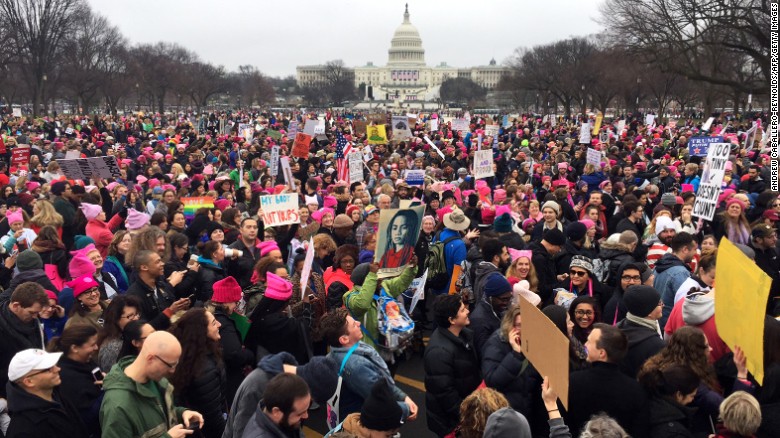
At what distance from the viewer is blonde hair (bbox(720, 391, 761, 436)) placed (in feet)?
11.1

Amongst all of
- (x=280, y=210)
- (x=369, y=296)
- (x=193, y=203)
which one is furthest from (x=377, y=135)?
(x=369, y=296)

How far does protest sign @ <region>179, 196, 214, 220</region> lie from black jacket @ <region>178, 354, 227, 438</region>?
211 inches

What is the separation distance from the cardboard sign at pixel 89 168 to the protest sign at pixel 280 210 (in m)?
4.26

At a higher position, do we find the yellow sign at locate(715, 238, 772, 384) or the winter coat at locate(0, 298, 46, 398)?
the yellow sign at locate(715, 238, 772, 384)

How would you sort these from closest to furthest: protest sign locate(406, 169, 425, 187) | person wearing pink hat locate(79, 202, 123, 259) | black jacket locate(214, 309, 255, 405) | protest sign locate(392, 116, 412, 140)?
1. black jacket locate(214, 309, 255, 405)
2. person wearing pink hat locate(79, 202, 123, 259)
3. protest sign locate(406, 169, 425, 187)
4. protest sign locate(392, 116, 412, 140)

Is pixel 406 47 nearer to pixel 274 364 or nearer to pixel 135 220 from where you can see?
pixel 135 220

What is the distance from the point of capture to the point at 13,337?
16.1 ft

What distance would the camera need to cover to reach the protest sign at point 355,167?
12.7 m

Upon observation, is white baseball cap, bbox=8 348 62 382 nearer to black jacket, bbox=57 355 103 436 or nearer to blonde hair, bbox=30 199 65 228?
black jacket, bbox=57 355 103 436

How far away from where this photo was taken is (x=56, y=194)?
388 inches

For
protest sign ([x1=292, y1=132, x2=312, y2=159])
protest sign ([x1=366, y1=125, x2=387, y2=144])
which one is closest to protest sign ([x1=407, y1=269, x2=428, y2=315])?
protest sign ([x1=292, y1=132, x2=312, y2=159])

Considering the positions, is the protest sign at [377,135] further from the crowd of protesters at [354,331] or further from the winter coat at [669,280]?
the winter coat at [669,280]

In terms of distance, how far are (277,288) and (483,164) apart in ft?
30.5

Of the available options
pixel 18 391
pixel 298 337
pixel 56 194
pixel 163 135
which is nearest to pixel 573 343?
pixel 298 337
